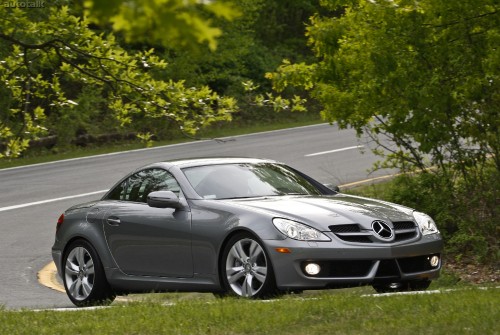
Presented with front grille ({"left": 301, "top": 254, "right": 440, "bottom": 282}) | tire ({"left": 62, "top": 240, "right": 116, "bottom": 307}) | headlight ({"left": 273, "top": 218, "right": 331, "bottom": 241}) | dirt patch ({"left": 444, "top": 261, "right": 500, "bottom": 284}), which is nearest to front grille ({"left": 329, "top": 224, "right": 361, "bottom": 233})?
headlight ({"left": 273, "top": 218, "right": 331, "bottom": 241})

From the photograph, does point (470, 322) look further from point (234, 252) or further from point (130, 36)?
point (130, 36)

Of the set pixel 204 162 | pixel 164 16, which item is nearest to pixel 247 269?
pixel 204 162

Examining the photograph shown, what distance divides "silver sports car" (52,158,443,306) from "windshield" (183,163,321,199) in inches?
0.5

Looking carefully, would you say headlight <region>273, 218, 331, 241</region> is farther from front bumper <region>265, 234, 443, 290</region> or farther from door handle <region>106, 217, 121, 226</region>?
door handle <region>106, 217, 121, 226</region>

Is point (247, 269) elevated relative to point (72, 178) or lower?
elevated

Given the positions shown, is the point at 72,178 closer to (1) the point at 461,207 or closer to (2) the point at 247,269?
(1) the point at 461,207

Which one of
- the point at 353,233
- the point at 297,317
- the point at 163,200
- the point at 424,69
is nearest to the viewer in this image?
the point at 297,317

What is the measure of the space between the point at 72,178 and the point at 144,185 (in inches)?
489

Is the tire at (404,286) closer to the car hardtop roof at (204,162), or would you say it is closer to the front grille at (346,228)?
the front grille at (346,228)

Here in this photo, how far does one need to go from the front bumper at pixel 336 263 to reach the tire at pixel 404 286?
0.48m

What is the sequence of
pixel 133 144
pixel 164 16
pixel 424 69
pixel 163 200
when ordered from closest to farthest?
pixel 164 16, pixel 163 200, pixel 424 69, pixel 133 144

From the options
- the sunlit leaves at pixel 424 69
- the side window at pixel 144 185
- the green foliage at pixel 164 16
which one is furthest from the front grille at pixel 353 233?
the green foliage at pixel 164 16

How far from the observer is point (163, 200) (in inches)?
400

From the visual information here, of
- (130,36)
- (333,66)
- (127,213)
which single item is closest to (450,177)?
(333,66)
